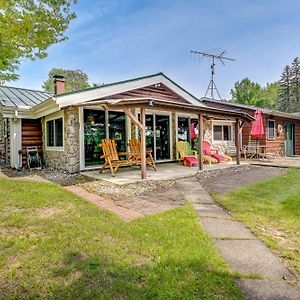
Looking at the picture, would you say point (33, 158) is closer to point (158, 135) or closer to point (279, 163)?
point (158, 135)

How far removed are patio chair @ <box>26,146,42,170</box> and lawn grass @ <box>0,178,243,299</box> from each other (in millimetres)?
6236

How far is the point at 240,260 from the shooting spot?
8.33ft

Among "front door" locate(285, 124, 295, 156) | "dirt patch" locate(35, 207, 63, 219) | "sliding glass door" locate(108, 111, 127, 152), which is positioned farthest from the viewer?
"front door" locate(285, 124, 295, 156)

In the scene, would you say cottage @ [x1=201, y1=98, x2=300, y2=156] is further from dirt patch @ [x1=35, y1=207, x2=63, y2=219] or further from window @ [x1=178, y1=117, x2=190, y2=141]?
dirt patch @ [x1=35, y1=207, x2=63, y2=219]

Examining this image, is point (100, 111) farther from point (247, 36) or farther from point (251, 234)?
point (247, 36)

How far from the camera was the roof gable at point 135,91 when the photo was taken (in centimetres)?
820

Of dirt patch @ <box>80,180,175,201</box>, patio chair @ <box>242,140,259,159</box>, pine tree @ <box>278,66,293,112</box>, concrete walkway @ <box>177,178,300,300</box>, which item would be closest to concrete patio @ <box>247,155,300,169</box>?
patio chair @ <box>242,140,259,159</box>

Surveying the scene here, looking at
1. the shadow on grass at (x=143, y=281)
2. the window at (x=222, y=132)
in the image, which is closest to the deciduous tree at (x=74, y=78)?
the window at (x=222, y=132)

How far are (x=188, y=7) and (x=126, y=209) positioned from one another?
912 cm

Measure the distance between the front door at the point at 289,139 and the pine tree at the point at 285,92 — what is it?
29.9 meters

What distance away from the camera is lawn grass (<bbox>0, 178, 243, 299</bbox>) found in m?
2.04

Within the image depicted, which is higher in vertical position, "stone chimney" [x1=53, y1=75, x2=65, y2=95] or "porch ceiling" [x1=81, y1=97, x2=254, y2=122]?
"stone chimney" [x1=53, y1=75, x2=65, y2=95]

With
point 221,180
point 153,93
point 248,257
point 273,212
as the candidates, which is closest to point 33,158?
point 153,93

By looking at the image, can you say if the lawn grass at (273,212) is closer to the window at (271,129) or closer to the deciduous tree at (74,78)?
the window at (271,129)
